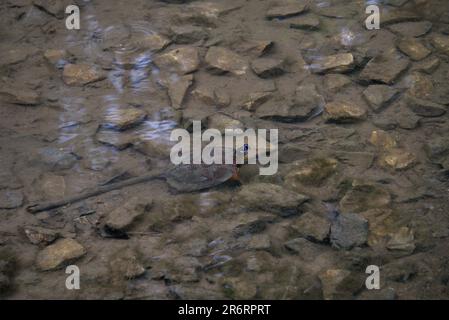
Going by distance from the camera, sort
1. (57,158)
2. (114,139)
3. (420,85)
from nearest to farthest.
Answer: (57,158)
(114,139)
(420,85)

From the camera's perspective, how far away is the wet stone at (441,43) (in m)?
3.89

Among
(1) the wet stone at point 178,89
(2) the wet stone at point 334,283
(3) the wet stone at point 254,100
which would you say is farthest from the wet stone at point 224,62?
(2) the wet stone at point 334,283

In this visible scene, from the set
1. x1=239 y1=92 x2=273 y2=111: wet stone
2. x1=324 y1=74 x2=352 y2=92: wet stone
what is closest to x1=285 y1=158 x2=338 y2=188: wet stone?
x1=239 y1=92 x2=273 y2=111: wet stone

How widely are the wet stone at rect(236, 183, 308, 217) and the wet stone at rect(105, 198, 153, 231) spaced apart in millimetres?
538

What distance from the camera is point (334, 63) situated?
381 centimetres

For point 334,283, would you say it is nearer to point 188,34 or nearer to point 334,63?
point 334,63

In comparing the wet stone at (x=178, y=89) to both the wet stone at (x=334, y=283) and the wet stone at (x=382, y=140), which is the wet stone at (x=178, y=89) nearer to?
the wet stone at (x=382, y=140)

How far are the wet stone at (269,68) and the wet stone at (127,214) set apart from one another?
140cm

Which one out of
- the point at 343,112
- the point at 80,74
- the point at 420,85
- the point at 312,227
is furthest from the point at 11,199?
the point at 420,85

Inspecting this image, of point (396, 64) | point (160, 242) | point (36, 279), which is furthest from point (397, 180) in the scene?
point (36, 279)

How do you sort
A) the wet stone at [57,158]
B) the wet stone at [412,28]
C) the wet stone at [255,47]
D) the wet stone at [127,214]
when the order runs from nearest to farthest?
the wet stone at [127,214]
the wet stone at [57,158]
the wet stone at [255,47]
the wet stone at [412,28]

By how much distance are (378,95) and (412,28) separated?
954 mm

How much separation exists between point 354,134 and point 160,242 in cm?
145

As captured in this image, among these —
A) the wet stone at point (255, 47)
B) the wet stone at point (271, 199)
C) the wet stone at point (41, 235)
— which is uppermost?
the wet stone at point (255, 47)
